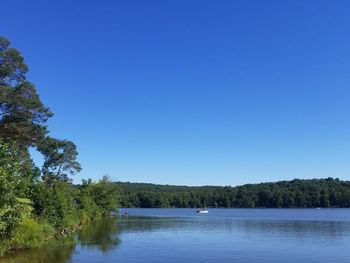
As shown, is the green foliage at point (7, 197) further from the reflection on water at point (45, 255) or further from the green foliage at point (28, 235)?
the green foliage at point (28, 235)

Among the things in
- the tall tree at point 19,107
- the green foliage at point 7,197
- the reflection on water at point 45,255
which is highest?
the tall tree at point 19,107

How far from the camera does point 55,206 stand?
159 feet

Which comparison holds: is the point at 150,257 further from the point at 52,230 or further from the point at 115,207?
the point at 115,207

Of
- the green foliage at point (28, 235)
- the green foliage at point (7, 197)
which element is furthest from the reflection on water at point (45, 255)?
the green foliage at point (7, 197)

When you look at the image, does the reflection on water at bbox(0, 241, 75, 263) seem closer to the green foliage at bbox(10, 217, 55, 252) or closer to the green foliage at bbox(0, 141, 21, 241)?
the green foliage at bbox(10, 217, 55, 252)

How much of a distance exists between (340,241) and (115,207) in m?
81.2

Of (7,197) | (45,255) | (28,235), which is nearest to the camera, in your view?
(7,197)

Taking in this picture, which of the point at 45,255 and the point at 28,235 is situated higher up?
the point at 28,235

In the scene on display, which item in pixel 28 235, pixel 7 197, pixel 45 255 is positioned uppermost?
pixel 7 197

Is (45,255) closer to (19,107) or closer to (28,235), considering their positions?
(28,235)

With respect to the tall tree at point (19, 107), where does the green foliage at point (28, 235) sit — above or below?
below

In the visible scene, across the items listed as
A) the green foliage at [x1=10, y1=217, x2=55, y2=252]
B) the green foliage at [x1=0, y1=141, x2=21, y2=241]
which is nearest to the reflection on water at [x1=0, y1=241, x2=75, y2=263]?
the green foliage at [x1=10, y1=217, x2=55, y2=252]

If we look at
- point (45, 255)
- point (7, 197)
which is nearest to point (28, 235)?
point (45, 255)

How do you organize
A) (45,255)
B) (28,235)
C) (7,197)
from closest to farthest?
(7,197) → (45,255) → (28,235)
